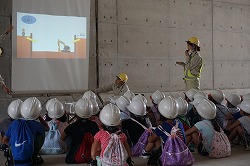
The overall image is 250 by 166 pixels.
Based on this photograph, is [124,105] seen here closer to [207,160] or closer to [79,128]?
[79,128]

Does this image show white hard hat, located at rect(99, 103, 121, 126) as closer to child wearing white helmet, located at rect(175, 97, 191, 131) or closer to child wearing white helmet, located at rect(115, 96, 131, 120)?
child wearing white helmet, located at rect(115, 96, 131, 120)

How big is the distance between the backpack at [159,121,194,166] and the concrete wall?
13.6 ft

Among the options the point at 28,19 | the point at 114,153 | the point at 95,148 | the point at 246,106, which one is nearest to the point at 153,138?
the point at 114,153

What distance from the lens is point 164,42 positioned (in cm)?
934

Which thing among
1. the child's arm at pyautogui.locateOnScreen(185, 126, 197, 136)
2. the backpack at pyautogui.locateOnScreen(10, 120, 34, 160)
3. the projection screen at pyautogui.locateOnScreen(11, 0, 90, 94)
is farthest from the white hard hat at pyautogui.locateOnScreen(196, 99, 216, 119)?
the projection screen at pyautogui.locateOnScreen(11, 0, 90, 94)

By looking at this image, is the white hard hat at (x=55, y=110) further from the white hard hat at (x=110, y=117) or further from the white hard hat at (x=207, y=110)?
the white hard hat at (x=207, y=110)

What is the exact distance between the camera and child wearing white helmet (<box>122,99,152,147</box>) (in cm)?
482

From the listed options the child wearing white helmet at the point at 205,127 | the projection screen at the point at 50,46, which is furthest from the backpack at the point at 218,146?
the projection screen at the point at 50,46

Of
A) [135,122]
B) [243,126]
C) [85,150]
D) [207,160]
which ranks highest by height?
[135,122]

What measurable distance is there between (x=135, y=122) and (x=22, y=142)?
5.23ft

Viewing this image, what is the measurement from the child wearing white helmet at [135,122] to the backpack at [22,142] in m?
1.34

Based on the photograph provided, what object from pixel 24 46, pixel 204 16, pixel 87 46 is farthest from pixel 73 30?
pixel 204 16

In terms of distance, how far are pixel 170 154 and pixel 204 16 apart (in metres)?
6.63

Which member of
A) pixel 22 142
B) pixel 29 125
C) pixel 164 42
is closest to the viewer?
pixel 22 142
